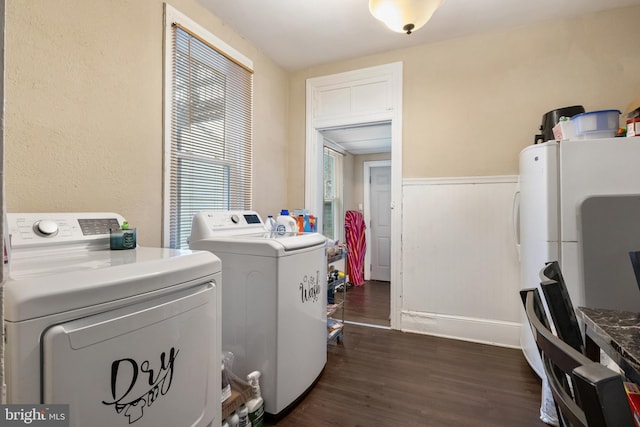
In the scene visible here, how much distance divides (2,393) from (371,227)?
187 inches

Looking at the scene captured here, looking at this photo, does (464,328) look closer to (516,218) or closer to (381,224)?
(516,218)

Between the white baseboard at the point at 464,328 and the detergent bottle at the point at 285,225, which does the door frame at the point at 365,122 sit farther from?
the detergent bottle at the point at 285,225

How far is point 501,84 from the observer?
99.0 inches

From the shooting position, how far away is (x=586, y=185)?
165 centimetres

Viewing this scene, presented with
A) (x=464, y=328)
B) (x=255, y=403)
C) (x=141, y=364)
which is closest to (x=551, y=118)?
(x=464, y=328)

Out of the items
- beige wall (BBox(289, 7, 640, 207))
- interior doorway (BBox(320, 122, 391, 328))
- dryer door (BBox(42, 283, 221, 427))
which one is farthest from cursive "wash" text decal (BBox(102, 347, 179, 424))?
interior doorway (BBox(320, 122, 391, 328))

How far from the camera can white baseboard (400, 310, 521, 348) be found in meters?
2.45

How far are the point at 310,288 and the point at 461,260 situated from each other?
1513 mm

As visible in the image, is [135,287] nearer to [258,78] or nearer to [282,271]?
[282,271]

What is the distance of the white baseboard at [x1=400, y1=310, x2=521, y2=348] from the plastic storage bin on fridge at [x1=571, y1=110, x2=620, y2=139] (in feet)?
4.93

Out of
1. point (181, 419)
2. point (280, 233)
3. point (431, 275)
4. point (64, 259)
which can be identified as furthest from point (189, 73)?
point (431, 275)

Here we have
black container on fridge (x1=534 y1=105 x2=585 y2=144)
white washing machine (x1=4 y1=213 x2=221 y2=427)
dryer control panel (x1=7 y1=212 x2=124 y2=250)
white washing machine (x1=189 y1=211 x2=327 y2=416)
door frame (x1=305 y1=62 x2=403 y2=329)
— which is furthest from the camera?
door frame (x1=305 y1=62 x2=403 y2=329)

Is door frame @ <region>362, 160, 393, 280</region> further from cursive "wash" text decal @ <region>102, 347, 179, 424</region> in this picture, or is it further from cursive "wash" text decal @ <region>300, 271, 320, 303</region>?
cursive "wash" text decal @ <region>102, 347, 179, 424</region>

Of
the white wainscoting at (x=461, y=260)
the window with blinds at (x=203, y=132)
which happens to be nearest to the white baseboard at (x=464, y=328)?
the white wainscoting at (x=461, y=260)
